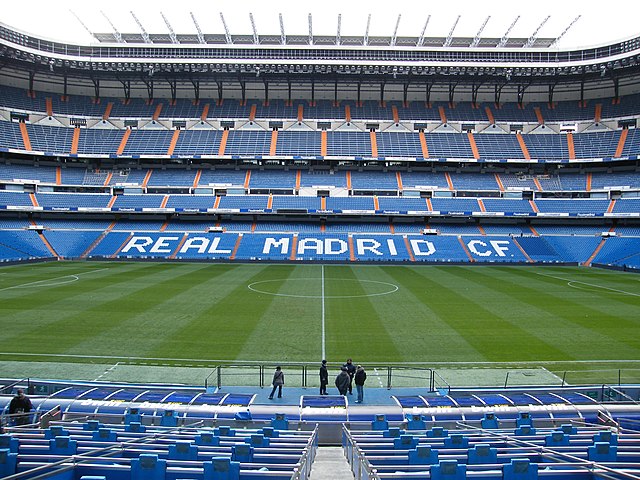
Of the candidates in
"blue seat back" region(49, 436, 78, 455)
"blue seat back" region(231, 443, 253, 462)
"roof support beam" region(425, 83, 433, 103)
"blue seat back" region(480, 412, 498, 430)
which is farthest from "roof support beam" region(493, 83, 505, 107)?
"blue seat back" region(49, 436, 78, 455)

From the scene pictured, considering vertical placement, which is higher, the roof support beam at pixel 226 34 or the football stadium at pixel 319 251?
the roof support beam at pixel 226 34

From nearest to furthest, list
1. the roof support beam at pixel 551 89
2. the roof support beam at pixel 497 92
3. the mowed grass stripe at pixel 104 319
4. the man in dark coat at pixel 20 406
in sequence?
the man in dark coat at pixel 20 406 → the mowed grass stripe at pixel 104 319 → the roof support beam at pixel 551 89 → the roof support beam at pixel 497 92

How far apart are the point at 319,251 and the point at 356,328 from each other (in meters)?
31.4

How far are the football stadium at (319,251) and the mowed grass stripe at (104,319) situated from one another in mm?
200

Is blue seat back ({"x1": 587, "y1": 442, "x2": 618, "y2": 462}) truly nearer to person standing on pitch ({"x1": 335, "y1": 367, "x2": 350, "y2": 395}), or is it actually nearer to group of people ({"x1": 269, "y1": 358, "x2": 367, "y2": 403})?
group of people ({"x1": 269, "y1": 358, "x2": 367, "y2": 403})

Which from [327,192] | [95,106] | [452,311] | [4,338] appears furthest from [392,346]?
[95,106]

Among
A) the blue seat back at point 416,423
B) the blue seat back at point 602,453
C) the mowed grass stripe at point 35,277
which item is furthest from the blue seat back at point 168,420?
the mowed grass stripe at point 35,277

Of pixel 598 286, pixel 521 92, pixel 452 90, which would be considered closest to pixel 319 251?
pixel 598 286

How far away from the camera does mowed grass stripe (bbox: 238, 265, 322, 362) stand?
18500 mm

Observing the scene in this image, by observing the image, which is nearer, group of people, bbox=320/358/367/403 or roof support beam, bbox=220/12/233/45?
group of people, bbox=320/358/367/403

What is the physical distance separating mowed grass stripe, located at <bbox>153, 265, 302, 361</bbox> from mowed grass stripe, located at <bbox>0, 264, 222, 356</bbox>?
71.8 inches

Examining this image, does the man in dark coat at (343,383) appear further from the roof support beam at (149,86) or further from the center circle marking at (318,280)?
the roof support beam at (149,86)

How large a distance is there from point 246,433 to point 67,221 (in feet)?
193

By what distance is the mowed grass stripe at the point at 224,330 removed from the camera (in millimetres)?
18625
